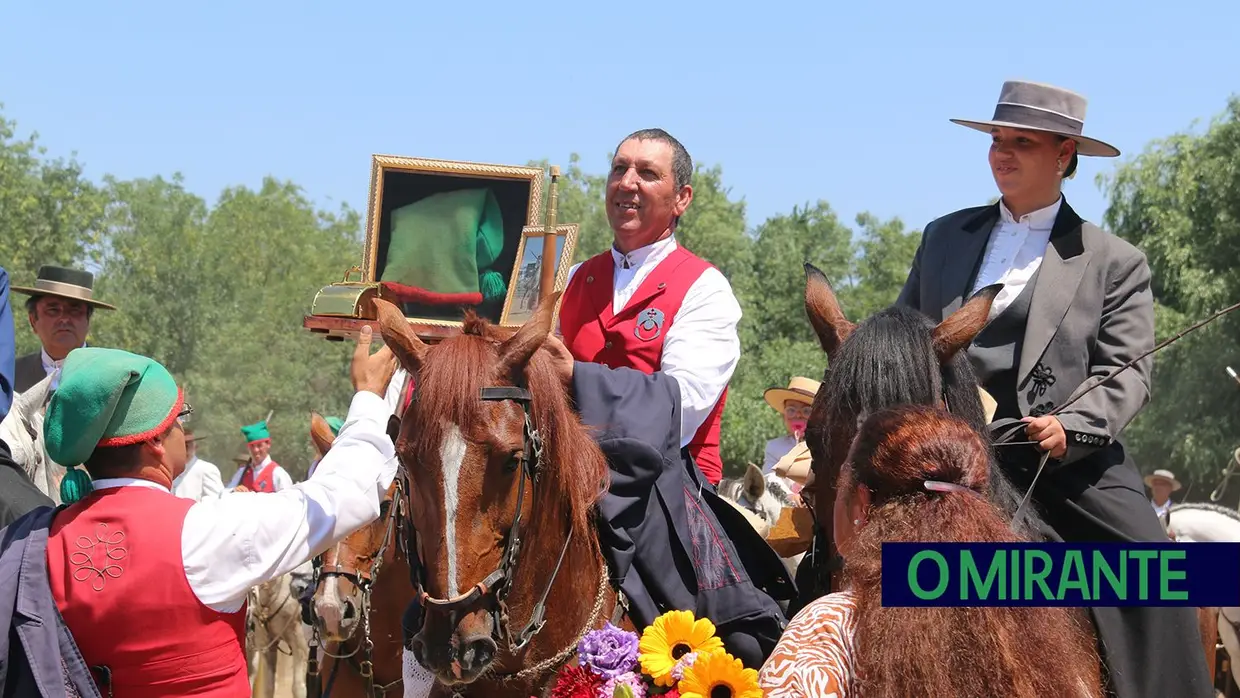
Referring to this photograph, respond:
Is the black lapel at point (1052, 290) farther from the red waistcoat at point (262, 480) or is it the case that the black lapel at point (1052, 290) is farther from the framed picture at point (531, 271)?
the red waistcoat at point (262, 480)

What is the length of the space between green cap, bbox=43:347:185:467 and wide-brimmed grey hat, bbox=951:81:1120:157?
333 cm

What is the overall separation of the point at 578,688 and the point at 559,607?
1.07 feet

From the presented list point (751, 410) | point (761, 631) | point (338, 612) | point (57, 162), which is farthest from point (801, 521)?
point (57, 162)

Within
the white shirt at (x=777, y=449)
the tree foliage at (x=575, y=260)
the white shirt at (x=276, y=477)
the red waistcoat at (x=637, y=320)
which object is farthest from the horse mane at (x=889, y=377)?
the tree foliage at (x=575, y=260)

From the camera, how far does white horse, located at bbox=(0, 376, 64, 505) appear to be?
6484 mm

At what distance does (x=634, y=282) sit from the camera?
572 cm

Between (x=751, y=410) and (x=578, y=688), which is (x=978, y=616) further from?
(x=751, y=410)

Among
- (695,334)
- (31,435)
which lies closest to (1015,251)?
(695,334)

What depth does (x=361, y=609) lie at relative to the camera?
7.70m

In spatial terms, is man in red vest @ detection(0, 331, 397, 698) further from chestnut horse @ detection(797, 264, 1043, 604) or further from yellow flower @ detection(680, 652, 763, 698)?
chestnut horse @ detection(797, 264, 1043, 604)

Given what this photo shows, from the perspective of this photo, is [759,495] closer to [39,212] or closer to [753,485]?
[753,485]

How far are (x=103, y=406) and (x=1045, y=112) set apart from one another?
3600mm

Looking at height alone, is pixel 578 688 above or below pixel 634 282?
below

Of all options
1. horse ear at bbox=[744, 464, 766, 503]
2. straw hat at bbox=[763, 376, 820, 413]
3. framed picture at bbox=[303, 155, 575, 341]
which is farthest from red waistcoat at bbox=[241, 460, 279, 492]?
framed picture at bbox=[303, 155, 575, 341]
